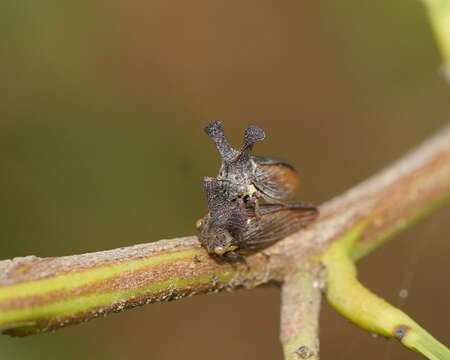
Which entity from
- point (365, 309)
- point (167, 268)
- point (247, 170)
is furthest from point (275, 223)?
point (167, 268)

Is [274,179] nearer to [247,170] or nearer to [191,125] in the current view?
[247,170]

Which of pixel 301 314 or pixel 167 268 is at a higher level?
pixel 167 268

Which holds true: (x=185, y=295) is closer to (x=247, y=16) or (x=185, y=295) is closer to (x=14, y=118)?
(x=14, y=118)

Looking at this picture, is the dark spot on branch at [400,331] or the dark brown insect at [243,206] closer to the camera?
the dark spot on branch at [400,331]

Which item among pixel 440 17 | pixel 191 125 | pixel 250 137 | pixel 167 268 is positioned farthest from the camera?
pixel 191 125

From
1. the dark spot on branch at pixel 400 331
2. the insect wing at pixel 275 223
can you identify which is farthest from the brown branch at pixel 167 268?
the dark spot on branch at pixel 400 331

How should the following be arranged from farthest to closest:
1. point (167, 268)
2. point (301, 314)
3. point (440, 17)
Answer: point (440, 17) → point (301, 314) → point (167, 268)

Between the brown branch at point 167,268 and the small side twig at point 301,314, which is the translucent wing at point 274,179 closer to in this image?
the brown branch at point 167,268
